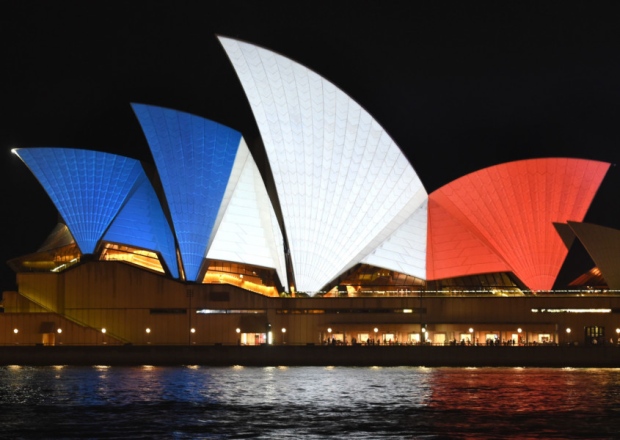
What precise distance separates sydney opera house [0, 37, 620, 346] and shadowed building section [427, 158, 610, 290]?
0.22 feet

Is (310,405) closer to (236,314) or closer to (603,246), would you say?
(236,314)

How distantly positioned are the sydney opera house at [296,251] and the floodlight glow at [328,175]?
4.5 inches

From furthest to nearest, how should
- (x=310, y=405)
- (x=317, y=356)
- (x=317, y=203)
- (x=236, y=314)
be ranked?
(x=236, y=314) < (x=317, y=203) < (x=317, y=356) < (x=310, y=405)

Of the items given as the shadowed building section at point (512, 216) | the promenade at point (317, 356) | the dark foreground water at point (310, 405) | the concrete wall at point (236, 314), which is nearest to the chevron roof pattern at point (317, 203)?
the shadowed building section at point (512, 216)

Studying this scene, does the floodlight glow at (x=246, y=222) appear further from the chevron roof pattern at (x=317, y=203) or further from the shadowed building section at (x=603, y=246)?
the shadowed building section at (x=603, y=246)

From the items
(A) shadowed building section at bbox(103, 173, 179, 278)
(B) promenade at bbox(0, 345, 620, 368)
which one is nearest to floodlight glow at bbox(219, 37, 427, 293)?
(B) promenade at bbox(0, 345, 620, 368)

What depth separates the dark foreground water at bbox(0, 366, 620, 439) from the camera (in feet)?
105

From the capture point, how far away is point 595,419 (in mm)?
34250

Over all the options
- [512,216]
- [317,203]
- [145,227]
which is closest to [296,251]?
[317,203]

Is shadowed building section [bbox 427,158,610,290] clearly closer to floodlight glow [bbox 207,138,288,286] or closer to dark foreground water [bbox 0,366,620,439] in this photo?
floodlight glow [bbox 207,138,288,286]

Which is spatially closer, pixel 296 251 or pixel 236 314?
pixel 296 251

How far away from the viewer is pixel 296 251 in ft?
201

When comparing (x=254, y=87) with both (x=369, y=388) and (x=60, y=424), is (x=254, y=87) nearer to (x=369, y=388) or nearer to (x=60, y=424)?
(x=369, y=388)

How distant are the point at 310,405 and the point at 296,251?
2442 cm
